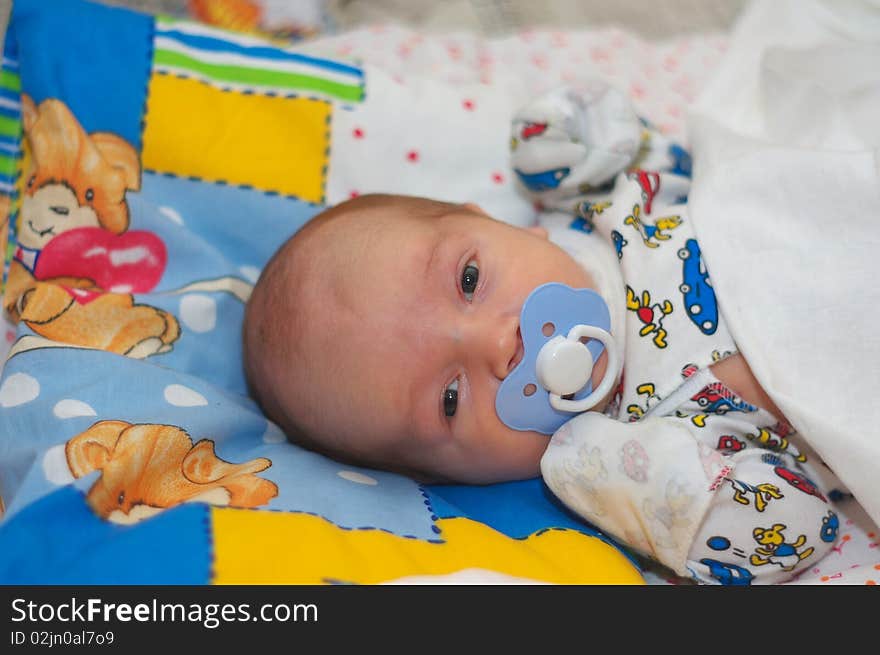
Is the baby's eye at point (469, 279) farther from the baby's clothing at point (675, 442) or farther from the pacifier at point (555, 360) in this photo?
the baby's clothing at point (675, 442)

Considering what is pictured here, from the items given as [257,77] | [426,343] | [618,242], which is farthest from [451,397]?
[257,77]

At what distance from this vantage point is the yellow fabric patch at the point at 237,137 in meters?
1.57

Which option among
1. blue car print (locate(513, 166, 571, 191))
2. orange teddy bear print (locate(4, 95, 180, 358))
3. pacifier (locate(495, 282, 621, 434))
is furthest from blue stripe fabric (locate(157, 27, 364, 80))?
pacifier (locate(495, 282, 621, 434))

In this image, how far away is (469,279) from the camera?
1.24 meters

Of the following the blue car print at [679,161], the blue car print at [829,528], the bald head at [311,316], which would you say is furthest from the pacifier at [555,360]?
the blue car print at [679,161]

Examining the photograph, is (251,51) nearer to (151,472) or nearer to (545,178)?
(545,178)

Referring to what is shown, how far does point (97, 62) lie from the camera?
156 cm

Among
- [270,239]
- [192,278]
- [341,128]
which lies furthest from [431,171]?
[192,278]

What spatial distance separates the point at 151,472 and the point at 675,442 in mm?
666

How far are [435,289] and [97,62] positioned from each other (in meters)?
0.80

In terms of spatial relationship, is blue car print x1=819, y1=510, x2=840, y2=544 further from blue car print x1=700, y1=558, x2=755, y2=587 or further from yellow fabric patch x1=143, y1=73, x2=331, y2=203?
yellow fabric patch x1=143, y1=73, x2=331, y2=203
